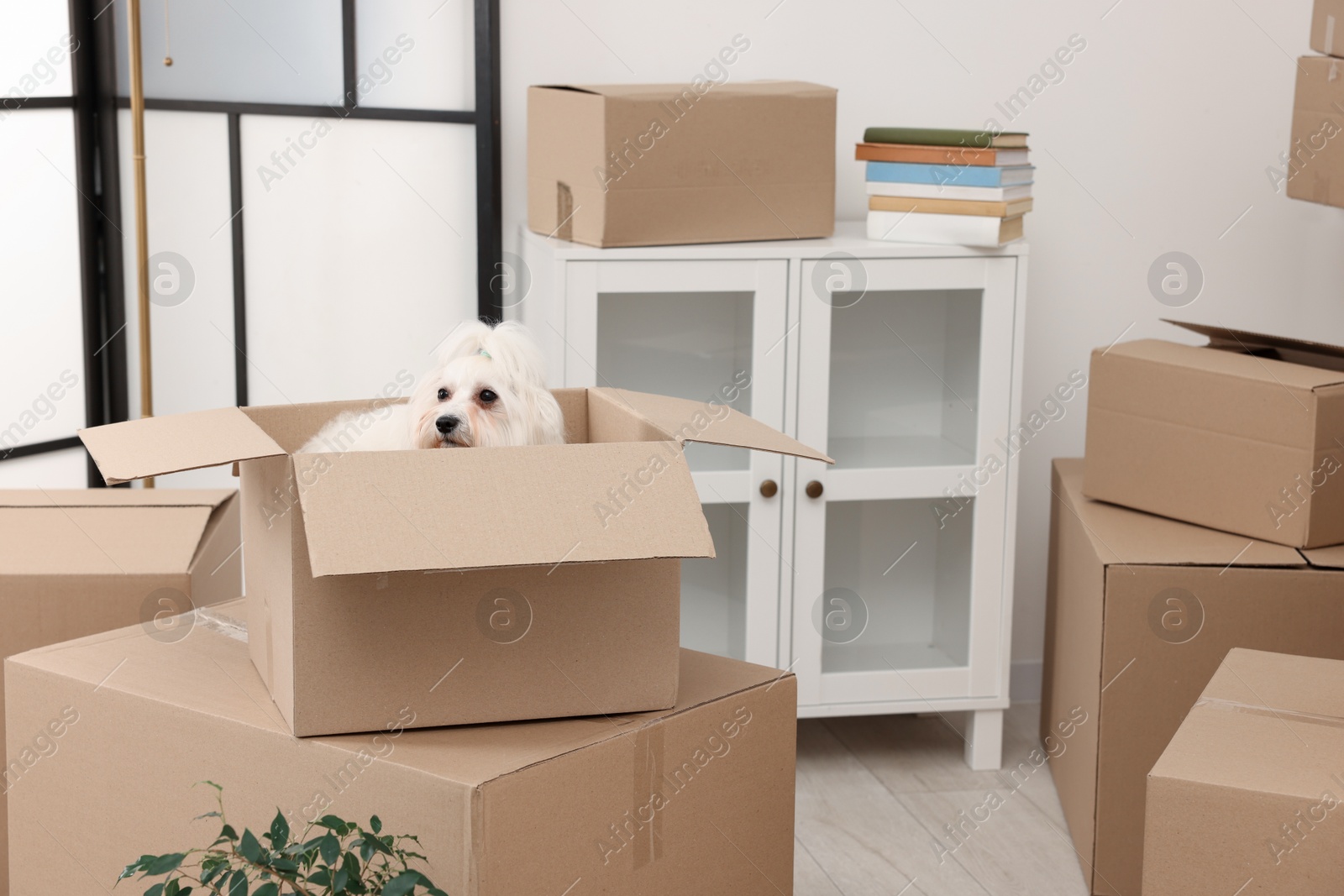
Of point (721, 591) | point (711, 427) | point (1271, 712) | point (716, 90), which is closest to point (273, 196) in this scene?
point (716, 90)

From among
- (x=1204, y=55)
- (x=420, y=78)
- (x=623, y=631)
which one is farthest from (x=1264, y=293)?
(x=623, y=631)

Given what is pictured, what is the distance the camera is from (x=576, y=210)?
237 cm

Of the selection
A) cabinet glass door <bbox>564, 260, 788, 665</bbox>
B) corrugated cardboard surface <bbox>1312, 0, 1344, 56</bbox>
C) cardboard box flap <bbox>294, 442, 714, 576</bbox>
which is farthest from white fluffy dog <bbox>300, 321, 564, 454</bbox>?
corrugated cardboard surface <bbox>1312, 0, 1344, 56</bbox>

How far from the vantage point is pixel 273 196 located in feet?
8.45

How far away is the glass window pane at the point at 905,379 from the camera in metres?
2.53

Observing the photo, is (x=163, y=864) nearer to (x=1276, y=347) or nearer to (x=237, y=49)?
(x=237, y=49)

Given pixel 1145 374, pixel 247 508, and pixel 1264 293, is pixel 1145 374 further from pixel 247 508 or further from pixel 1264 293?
pixel 247 508

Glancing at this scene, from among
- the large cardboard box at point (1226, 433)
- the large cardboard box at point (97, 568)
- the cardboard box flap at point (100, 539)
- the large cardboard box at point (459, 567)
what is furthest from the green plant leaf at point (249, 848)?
the large cardboard box at point (1226, 433)

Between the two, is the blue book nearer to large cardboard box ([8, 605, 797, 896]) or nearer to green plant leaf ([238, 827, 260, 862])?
large cardboard box ([8, 605, 797, 896])

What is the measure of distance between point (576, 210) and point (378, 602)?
121cm

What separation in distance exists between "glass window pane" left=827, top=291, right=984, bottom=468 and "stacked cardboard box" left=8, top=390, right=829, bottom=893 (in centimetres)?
106

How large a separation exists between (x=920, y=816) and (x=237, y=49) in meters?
1.95

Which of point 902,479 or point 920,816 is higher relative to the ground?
point 902,479

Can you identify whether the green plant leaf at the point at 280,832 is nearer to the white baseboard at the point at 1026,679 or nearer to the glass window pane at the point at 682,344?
the glass window pane at the point at 682,344
